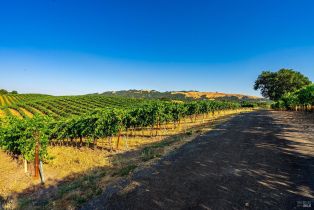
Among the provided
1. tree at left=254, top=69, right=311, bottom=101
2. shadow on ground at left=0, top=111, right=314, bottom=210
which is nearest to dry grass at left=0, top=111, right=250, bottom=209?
shadow on ground at left=0, top=111, right=314, bottom=210

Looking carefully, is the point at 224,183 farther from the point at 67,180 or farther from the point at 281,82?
the point at 281,82

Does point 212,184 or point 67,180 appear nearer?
point 212,184

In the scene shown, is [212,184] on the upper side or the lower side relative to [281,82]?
lower

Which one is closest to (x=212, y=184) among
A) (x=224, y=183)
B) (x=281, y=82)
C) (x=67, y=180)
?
(x=224, y=183)

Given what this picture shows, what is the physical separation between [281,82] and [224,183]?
9059 cm

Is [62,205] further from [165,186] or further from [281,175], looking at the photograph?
[281,175]

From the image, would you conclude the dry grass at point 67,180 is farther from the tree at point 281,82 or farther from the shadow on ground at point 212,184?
the tree at point 281,82

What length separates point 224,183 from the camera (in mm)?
11281

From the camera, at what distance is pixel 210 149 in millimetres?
18781

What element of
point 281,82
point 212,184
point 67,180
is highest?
point 281,82

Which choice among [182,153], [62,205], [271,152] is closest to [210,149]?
[182,153]

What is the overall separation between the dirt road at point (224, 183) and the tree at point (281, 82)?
8122cm

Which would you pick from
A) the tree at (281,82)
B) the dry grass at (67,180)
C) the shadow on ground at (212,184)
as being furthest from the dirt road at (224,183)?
the tree at (281,82)

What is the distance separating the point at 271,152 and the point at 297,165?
130 inches
